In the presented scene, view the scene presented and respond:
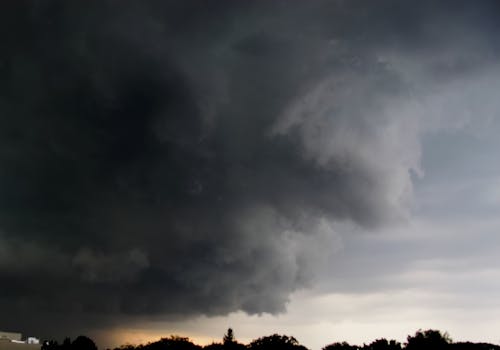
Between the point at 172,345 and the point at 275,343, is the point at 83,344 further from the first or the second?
the point at 275,343

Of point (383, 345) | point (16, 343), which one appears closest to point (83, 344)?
point (16, 343)

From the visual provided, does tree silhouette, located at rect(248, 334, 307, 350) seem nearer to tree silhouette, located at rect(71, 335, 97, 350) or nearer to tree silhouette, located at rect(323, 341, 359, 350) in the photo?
tree silhouette, located at rect(323, 341, 359, 350)

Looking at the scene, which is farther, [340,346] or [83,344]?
[83,344]

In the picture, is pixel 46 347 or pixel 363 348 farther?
pixel 46 347

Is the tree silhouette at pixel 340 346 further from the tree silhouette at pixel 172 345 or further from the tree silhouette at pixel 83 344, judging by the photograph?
the tree silhouette at pixel 83 344

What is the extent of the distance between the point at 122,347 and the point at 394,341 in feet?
301

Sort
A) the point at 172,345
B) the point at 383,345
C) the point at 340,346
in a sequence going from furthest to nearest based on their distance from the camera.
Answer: the point at 172,345 < the point at 340,346 < the point at 383,345

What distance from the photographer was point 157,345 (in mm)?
117750

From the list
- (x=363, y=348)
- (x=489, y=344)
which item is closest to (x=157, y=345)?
(x=363, y=348)

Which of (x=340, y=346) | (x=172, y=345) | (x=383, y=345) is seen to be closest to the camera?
(x=383, y=345)

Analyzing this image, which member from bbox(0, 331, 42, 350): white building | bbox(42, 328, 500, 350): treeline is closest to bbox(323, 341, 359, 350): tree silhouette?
bbox(42, 328, 500, 350): treeline

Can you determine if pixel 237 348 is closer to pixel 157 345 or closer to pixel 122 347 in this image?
pixel 157 345

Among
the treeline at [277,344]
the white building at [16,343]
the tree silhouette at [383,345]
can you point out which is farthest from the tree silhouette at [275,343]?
the white building at [16,343]

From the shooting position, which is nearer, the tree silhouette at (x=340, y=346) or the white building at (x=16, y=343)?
the tree silhouette at (x=340, y=346)
